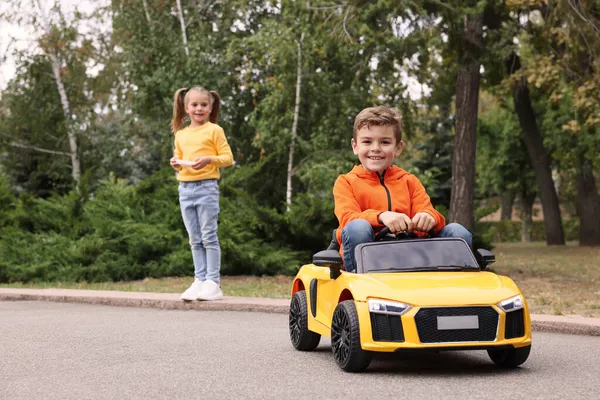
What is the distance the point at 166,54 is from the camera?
94.0ft

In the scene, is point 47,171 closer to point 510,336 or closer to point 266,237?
point 266,237

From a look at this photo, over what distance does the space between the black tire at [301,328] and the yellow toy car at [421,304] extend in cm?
54

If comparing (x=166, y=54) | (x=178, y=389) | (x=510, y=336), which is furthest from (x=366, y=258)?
(x=166, y=54)

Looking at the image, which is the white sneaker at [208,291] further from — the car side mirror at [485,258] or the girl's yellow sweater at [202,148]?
the car side mirror at [485,258]

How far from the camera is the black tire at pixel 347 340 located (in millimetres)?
6121

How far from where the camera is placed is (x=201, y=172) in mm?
11141

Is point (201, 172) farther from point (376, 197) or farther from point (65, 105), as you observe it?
point (65, 105)

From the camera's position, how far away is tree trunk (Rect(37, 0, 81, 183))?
1342 inches

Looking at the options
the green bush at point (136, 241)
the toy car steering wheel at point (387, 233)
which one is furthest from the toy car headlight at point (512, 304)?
the green bush at point (136, 241)

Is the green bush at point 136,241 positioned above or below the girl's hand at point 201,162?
below

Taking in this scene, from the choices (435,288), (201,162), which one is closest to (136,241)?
(201,162)

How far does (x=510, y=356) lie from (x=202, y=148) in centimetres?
549

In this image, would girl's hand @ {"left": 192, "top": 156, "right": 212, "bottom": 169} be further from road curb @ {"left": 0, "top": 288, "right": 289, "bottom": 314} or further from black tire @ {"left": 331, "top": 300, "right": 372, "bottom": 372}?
black tire @ {"left": 331, "top": 300, "right": 372, "bottom": 372}

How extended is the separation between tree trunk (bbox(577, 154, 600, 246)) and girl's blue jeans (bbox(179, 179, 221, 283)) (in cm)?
2833
